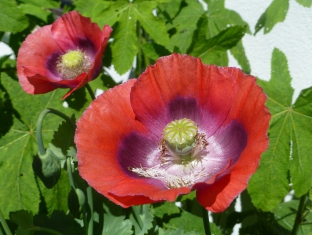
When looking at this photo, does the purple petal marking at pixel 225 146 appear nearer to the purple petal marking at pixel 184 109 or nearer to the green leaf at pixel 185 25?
the purple petal marking at pixel 184 109

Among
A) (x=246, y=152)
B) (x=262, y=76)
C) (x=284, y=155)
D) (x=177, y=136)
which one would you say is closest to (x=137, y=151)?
(x=177, y=136)

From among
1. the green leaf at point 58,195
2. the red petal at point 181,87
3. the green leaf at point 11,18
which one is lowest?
the green leaf at point 58,195

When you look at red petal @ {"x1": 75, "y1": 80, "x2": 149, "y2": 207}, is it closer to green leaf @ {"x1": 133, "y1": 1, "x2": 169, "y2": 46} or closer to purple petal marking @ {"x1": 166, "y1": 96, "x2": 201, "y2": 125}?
purple petal marking @ {"x1": 166, "y1": 96, "x2": 201, "y2": 125}

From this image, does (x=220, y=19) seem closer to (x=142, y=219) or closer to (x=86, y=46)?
(x=86, y=46)

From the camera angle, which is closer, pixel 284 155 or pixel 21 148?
pixel 284 155

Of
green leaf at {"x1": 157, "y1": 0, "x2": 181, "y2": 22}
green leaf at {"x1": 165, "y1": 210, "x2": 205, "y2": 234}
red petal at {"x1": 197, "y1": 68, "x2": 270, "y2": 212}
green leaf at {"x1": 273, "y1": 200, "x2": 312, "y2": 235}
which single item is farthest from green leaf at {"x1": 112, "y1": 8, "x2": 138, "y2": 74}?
green leaf at {"x1": 273, "y1": 200, "x2": 312, "y2": 235}

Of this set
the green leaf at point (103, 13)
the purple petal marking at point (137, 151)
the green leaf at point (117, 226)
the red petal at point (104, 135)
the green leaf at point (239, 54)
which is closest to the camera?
the red petal at point (104, 135)

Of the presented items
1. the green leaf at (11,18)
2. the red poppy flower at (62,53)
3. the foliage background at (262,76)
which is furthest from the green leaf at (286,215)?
the green leaf at (11,18)
